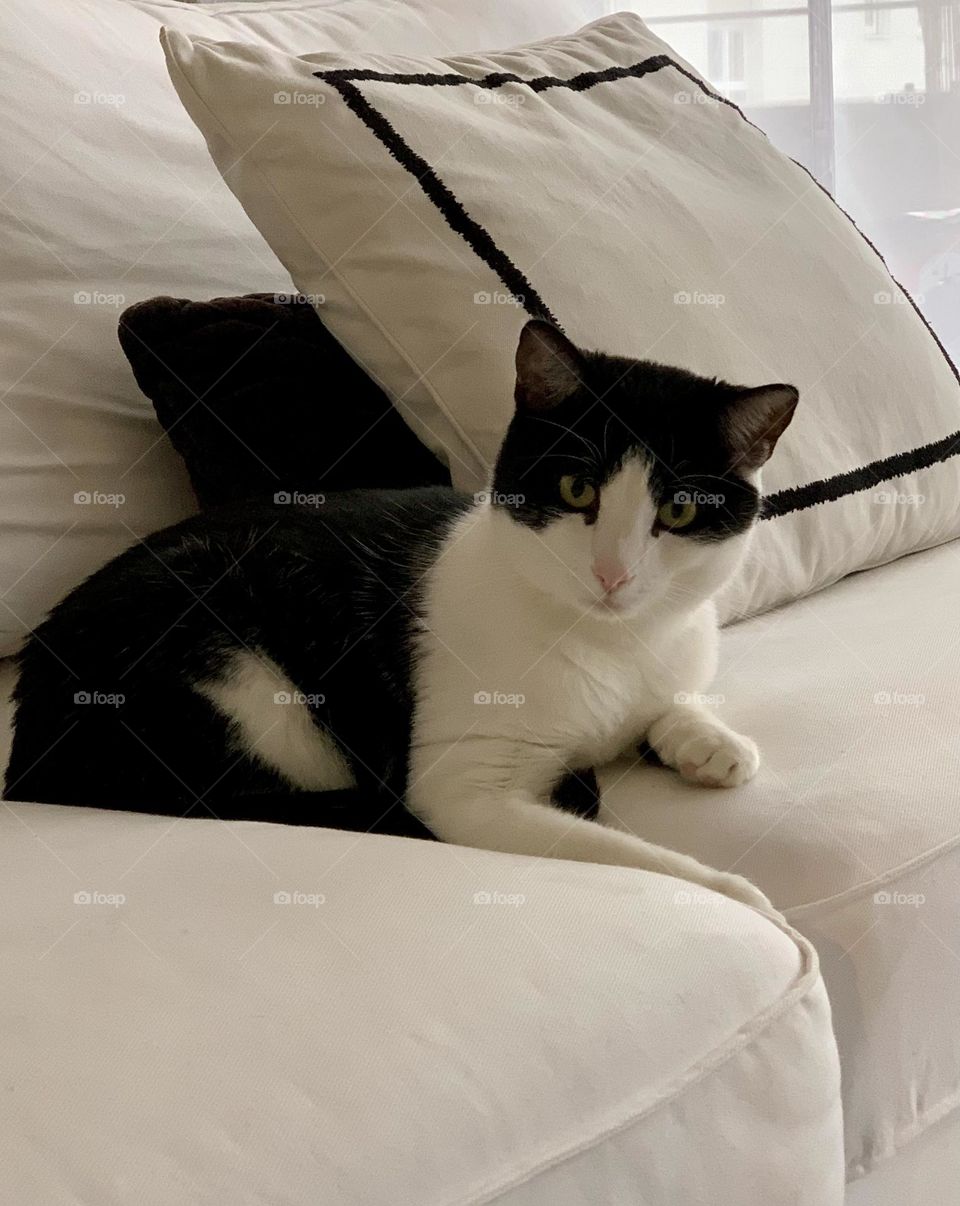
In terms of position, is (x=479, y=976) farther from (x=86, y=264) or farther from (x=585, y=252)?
(x=86, y=264)

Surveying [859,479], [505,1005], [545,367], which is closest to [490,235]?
[545,367]

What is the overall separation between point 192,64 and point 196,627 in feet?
1.72

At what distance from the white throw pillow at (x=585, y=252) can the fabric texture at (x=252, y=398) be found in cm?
5

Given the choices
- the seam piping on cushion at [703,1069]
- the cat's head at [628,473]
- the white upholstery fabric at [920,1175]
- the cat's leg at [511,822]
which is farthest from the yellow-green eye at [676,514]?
the white upholstery fabric at [920,1175]

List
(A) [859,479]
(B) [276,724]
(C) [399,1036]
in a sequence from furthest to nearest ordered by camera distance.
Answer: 1. (A) [859,479]
2. (B) [276,724]
3. (C) [399,1036]

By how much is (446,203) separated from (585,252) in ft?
0.46

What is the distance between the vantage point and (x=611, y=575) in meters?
0.92

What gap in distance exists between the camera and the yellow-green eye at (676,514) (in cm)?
94

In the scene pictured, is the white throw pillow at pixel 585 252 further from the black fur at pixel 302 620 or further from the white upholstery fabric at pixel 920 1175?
the white upholstery fabric at pixel 920 1175

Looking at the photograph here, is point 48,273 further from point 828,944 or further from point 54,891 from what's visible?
point 828,944

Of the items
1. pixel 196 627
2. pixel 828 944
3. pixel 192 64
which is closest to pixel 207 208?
pixel 192 64

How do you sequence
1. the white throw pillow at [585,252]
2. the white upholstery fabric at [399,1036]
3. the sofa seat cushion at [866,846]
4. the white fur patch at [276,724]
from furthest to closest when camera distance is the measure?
the white throw pillow at [585,252]
the white fur patch at [276,724]
the sofa seat cushion at [866,846]
the white upholstery fabric at [399,1036]

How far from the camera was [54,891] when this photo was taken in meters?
0.75

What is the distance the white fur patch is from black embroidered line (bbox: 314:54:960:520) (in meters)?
0.41
